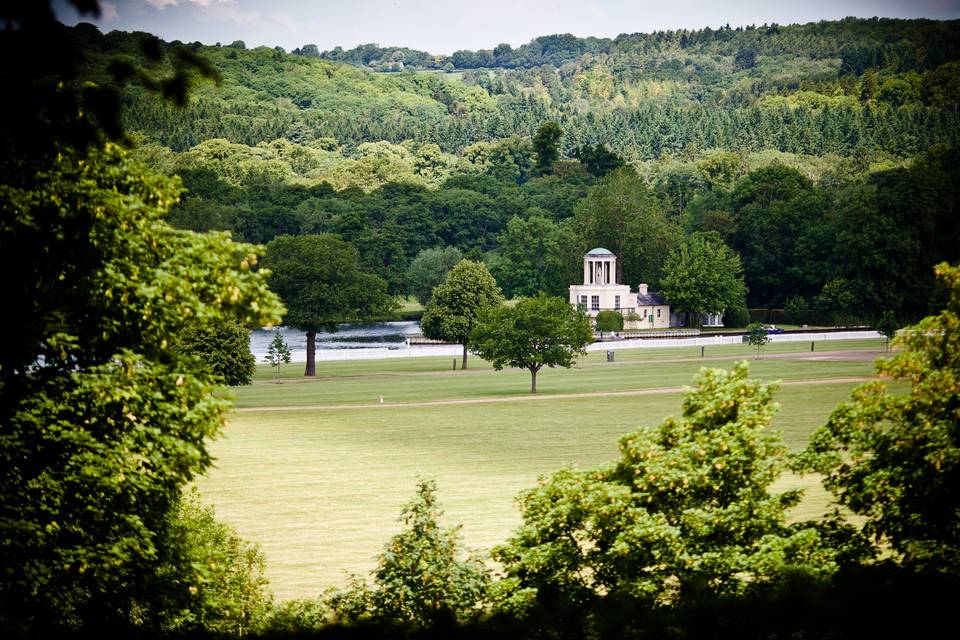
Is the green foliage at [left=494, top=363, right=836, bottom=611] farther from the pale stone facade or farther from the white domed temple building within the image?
the pale stone facade

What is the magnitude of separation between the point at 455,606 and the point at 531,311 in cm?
5635

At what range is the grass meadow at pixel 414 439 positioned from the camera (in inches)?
1270

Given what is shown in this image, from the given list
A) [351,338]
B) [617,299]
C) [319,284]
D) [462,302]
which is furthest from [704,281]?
[319,284]

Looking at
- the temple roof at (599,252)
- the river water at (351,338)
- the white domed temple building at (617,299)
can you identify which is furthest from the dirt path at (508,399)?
the temple roof at (599,252)

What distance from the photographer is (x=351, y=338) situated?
4956 inches

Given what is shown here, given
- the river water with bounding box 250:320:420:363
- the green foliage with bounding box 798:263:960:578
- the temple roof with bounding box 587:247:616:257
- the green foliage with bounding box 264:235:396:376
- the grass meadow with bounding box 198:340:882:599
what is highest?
the temple roof with bounding box 587:247:616:257

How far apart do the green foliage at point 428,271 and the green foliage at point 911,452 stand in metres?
124

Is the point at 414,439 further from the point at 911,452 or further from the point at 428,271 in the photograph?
the point at 428,271

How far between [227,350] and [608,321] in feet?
207

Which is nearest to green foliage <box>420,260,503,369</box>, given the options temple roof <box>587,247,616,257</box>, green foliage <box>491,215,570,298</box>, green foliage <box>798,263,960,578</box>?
temple roof <box>587,247,616,257</box>

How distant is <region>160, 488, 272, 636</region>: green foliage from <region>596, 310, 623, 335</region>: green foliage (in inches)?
4010

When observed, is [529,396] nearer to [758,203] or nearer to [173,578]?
[173,578]

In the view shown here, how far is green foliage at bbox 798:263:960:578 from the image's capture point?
1795 centimetres

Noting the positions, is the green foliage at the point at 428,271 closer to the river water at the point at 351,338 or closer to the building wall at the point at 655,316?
the river water at the point at 351,338
